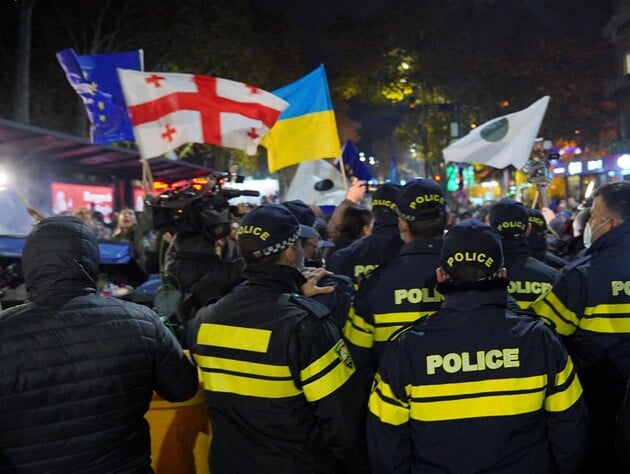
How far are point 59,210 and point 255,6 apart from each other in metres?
17.1

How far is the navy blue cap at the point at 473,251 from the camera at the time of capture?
2518 millimetres

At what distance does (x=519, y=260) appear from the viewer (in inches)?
173

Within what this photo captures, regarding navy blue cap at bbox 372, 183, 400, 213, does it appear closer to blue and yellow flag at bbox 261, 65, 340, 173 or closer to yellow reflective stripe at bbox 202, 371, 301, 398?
blue and yellow flag at bbox 261, 65, 340, 173

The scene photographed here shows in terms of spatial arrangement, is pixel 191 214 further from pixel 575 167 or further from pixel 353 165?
pixel 575 167

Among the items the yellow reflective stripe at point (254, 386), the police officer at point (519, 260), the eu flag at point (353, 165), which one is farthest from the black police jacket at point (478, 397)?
the eu flag at point (353, 165)

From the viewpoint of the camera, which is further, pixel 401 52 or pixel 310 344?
pixel 401 52

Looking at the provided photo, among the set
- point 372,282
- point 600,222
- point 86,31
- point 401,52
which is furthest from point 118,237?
point 401,52

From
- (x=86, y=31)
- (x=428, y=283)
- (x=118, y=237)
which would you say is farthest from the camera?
(x=86, y=31)

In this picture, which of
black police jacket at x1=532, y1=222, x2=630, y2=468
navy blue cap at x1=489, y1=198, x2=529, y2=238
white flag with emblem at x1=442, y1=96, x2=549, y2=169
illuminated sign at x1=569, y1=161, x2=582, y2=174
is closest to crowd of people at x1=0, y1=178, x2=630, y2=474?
black police jacket at x1=532, y1=222, x2=630, y2=468

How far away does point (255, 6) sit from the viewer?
2875 cm

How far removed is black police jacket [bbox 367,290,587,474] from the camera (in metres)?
2.43

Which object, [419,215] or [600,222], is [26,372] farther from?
[600,222]

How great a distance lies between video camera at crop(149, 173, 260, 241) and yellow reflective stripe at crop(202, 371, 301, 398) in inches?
76.6

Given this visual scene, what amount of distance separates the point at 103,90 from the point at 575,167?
28.8 m
